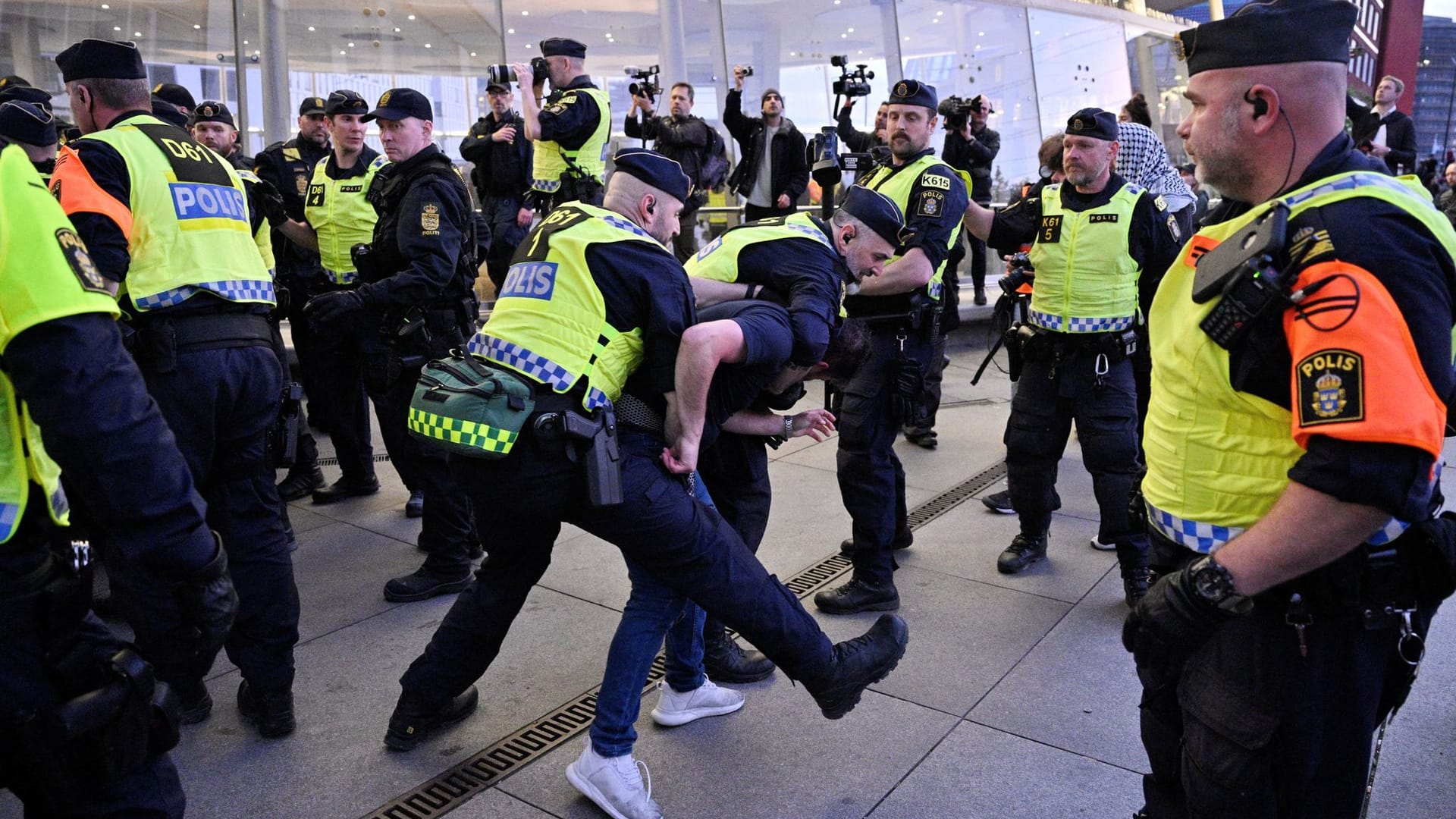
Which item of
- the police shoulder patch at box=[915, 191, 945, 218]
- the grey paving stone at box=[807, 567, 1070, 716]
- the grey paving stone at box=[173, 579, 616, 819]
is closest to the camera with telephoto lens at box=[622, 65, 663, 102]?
the police shoulder patch at box=[915, 191, 945, 218]

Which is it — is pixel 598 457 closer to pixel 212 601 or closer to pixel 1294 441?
pixel 212 601

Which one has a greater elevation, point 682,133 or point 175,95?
point 682,133

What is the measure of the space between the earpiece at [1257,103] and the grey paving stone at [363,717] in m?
2.54

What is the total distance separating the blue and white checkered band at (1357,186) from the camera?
1.55 metres

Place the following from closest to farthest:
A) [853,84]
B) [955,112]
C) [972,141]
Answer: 1. [955,112]
2. [853,84]
3. [972,141]

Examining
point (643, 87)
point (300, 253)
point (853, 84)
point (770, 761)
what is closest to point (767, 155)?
point (643, 87)

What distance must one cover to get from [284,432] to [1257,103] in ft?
9.48

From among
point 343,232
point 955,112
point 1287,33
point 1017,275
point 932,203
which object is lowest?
point 1017,275

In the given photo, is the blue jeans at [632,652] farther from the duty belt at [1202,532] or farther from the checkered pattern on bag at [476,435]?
the duty belt at [1202,532]

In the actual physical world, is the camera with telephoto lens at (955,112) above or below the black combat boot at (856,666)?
above

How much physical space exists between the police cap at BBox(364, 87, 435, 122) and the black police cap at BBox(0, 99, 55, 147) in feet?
3.95

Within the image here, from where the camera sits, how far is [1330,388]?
1.44 meters

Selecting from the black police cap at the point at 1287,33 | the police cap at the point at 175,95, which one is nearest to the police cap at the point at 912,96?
the black police cap at the point at 1287,33

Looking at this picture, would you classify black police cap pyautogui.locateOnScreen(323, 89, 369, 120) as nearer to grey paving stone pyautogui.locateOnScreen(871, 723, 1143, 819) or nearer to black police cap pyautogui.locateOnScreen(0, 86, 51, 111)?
black police cap pyautogui.locateOnScreen(0, 86, 51, 111)
